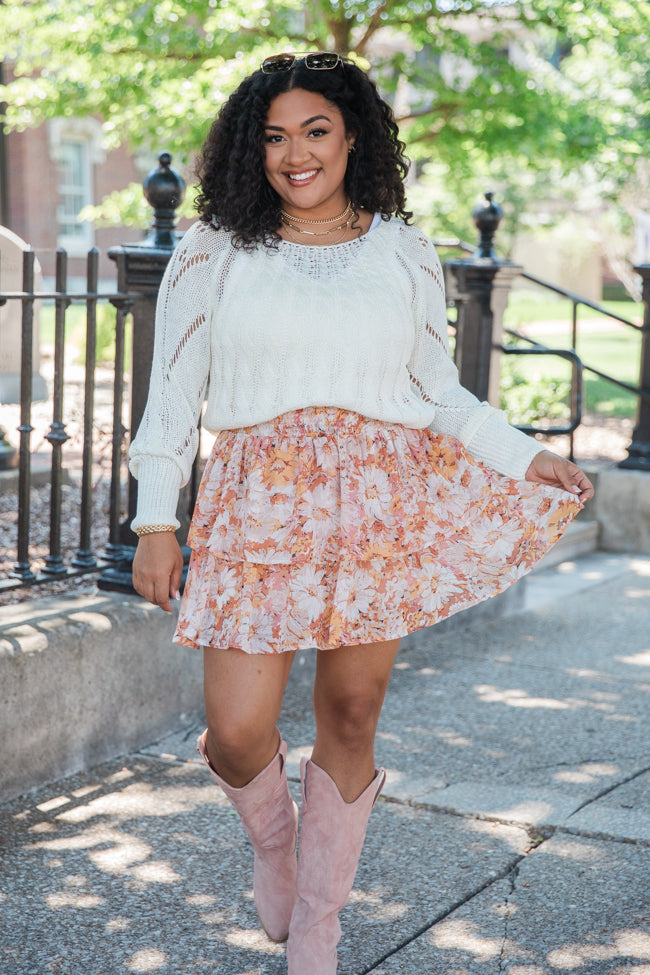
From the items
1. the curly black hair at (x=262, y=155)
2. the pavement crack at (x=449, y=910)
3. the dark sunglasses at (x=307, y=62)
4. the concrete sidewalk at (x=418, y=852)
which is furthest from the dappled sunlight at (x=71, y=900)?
the dark sunglasses at (x=307, y=62)

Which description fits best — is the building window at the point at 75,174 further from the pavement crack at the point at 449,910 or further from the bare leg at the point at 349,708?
the bare leg at the point at 349,708

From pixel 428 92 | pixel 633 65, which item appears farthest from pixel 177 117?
pixel 633 65

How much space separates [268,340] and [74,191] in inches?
890

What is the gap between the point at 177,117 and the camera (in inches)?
290

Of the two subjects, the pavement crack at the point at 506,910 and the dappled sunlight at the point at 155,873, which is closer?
the pavement crack at the point at 506,910

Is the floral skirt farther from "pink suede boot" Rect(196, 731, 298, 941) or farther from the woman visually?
"pink suede boot" Rect(196, 731, 298, 941)

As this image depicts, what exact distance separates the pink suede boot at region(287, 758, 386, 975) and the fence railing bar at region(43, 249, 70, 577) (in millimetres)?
1614

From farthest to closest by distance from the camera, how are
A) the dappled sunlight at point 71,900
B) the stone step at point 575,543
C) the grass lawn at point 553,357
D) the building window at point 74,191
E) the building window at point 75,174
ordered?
the building window at point 74,191, the building window at point 75,174, the grass lawn at point 553,357, the stone step at point 575,543, the dappled sunlight at point 71,900

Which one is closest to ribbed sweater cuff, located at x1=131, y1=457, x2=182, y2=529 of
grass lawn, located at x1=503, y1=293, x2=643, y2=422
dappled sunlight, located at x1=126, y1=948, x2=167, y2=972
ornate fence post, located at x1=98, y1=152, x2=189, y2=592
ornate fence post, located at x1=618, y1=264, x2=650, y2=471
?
dappled sunlight, located at x1=126, y1=948, x2=167, y2=972

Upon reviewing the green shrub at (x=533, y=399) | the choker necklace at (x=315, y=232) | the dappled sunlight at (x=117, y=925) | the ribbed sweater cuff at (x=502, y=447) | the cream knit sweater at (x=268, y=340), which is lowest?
the dappled sunlight at (x=117, y=925)

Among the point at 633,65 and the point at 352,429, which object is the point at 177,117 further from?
the point at 633,65

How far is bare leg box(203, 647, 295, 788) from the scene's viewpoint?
2320mm

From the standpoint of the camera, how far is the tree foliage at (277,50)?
24.6ft

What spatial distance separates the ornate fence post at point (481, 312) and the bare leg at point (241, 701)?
3.28 metres
